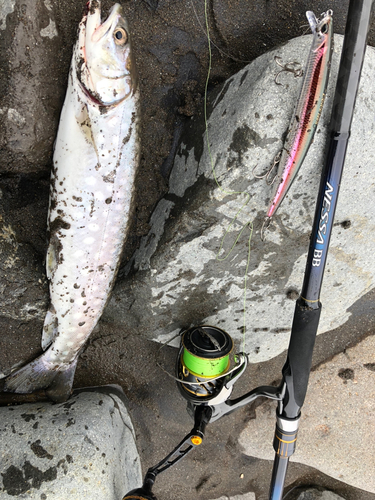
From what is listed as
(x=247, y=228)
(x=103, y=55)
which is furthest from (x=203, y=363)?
(x=103, y=55)

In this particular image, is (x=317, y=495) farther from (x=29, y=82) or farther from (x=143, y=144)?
(x=29, y=82)

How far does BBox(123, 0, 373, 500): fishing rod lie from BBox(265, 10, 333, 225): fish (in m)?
0.08

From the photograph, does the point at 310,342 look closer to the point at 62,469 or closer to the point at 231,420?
the point at 231,420

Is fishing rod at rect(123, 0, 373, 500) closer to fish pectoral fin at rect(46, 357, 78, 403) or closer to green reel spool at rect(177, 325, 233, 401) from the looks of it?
green reel spool at rect(177, 325, 233, 401)

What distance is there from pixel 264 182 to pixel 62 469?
211cm

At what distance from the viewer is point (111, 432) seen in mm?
2539

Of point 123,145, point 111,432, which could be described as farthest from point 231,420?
point 123,145

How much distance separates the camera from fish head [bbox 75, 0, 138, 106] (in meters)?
2.04

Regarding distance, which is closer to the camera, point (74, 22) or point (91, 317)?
point (74, 22)

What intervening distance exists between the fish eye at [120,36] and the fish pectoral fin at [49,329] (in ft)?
5.40

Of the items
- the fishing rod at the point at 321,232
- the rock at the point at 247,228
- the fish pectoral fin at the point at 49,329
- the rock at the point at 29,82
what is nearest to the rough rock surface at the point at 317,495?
the fishing rod at the point at 321,232

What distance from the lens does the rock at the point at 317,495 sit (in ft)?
10.8

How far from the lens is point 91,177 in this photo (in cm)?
217

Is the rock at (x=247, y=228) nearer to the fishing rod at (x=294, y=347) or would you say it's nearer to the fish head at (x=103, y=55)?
the fishing rod at (x=294, y=347)
